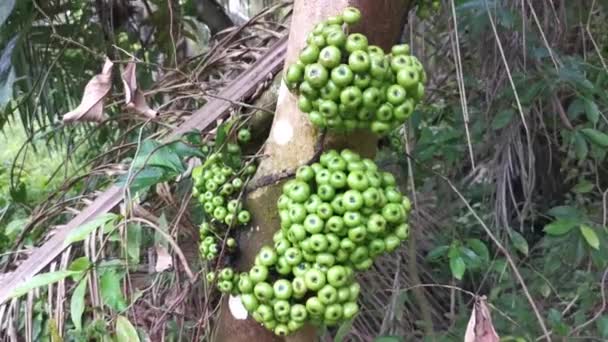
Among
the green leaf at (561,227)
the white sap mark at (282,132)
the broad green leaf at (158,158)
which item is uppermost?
the white sap mark at (282,132)

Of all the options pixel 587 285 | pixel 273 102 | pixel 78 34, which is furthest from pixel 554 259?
pixel 78 34

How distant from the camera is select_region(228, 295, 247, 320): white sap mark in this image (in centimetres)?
81

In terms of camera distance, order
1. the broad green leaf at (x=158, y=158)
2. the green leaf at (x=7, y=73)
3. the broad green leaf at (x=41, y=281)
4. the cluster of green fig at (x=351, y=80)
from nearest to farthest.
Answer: the cluster of green fig at (x=351, y=80) < the broad green leaf at (x=41, y=281) < the broad green leaf at (x=158, y=158) < the green leaf at (x=7, y=73)

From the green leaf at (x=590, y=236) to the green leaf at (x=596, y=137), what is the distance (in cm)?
18

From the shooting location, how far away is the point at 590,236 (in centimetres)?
116

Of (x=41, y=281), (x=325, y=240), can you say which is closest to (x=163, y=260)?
(x=41, y=281)

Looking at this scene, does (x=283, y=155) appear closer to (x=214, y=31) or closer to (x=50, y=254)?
(x=50, y=254)

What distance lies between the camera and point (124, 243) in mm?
779

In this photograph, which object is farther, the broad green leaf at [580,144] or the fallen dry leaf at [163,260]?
the broad green leaf at [580,144]

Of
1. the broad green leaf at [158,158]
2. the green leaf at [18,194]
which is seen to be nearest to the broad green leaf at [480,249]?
the broad green leaf at [158,158]

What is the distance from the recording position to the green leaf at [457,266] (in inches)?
42.2

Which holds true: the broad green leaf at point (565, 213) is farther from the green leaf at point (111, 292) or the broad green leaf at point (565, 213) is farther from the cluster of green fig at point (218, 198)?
the green leaf at point (111, 292)

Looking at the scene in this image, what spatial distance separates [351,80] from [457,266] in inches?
22.2

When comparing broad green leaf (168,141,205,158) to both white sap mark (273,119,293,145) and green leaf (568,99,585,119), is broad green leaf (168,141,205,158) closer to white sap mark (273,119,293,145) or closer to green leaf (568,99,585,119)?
white sap mark (273,119,293,145)
